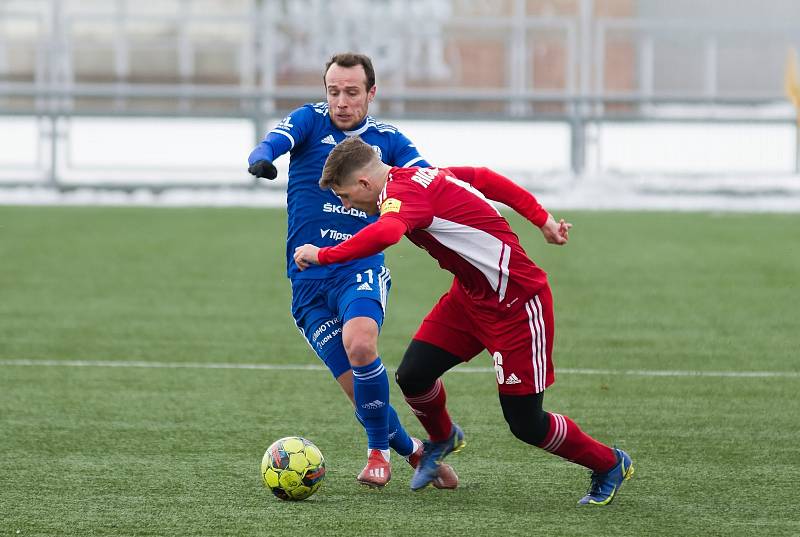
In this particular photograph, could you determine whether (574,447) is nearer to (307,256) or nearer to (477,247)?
(477,247)

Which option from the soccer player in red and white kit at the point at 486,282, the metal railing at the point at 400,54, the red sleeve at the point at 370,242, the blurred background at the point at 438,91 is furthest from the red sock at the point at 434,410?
the metal railing at the point at 400,54

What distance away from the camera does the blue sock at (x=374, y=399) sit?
573cm

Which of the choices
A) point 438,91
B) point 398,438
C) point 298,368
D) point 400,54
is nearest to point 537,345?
point 398,438

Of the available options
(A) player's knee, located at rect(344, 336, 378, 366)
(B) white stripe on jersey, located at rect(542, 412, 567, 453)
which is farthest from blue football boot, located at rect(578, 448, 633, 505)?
(A) player's knee, located at rect(344, 336, 378, 366)

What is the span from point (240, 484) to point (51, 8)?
18.9m

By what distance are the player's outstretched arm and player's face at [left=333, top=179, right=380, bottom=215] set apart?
262 millimetres

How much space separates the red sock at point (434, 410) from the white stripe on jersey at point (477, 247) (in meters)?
0.64

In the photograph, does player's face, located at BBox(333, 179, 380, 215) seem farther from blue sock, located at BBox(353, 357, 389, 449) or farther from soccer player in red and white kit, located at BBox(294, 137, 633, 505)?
blue sock, located at BBox(353, 357, 389, 449)

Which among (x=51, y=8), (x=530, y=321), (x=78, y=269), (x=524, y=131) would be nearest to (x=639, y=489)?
(x=530, y=321)

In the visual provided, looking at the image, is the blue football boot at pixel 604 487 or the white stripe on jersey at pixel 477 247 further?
the blue football boot at pixel 604 487

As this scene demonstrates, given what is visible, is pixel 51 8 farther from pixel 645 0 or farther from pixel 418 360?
pixel 418 360

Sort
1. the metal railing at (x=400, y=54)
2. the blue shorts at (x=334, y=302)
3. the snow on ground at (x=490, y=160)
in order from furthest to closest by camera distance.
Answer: the metal railing at (x=400, y=54)
the snow on ground at (x=490, y=160)
the blue shorts at (x=334, y=302)

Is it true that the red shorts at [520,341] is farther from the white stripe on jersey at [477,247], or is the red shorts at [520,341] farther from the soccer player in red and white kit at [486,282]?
the white stripe on jersey at [477,247]

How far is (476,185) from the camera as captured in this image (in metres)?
5.75
